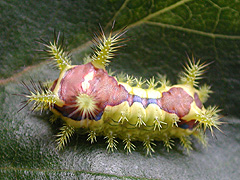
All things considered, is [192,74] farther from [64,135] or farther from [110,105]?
[64,135]

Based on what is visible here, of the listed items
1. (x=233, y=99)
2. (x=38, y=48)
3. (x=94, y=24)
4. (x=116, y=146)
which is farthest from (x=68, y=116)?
(x=233, y=99)

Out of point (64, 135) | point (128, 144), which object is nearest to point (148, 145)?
point (128, 144)

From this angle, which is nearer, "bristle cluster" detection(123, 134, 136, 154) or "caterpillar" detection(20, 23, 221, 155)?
"caterpillar" detection(20, 23, 221, 155)

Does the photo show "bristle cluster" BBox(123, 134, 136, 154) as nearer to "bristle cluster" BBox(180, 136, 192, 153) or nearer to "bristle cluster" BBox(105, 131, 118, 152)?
"bristle cluster" BBox(105, 131, 118, 152)

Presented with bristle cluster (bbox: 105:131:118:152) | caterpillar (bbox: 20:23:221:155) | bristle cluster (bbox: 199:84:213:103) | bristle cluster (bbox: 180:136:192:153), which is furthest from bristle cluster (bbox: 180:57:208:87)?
bristle cluster (bbox: 105:131:118:152)

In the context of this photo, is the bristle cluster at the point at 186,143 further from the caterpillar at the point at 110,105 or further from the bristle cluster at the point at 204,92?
the bristle cluster at the point at 204,92

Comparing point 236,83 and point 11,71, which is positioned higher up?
point 236,83

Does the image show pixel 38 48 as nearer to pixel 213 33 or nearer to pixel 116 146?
pixel 116 146
